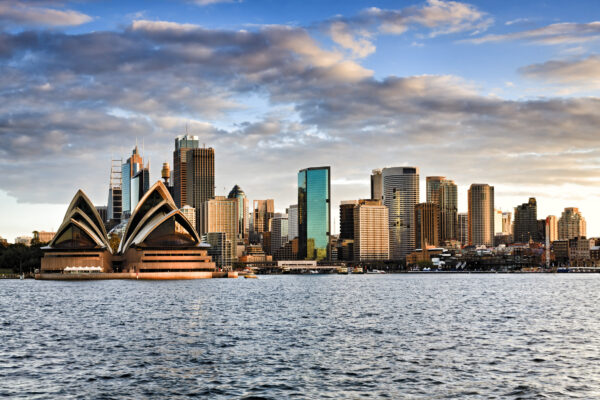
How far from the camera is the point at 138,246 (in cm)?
18650

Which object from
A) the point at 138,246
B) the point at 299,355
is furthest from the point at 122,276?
the point at 299,355

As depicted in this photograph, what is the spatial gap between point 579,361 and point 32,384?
26880 millimetres

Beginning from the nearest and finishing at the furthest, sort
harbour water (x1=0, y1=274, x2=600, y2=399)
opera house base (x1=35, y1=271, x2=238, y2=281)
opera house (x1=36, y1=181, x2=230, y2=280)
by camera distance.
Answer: harbour water (x1=0, y1=274, x2=600, y2=399) → opera house base (x1=35, y1=271, x2=238, y2=281) → opera house (x1=36, y1=181, x2=230, y2=280)

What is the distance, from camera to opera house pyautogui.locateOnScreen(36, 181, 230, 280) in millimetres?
186625

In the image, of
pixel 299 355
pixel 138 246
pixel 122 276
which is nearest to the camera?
pixel 299 355

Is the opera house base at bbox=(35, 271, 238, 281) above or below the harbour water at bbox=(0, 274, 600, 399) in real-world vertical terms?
below

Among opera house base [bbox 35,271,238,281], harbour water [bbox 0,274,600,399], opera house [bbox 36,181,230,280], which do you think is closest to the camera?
harbour water [bbox 0,274,600,399]

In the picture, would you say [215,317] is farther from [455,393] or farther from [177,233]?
[177,233]

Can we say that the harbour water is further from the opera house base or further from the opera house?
the opera house

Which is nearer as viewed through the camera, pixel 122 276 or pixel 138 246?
pixel 138 246

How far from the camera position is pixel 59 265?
193 meters

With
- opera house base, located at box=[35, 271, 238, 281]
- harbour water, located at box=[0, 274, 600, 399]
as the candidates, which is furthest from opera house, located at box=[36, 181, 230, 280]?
harbour water, located at box=[0, 274, 600, 399]

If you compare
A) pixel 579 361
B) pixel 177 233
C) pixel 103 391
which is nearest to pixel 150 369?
pixel 103 391

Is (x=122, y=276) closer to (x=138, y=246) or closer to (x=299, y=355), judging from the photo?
(x=138, y=246)
